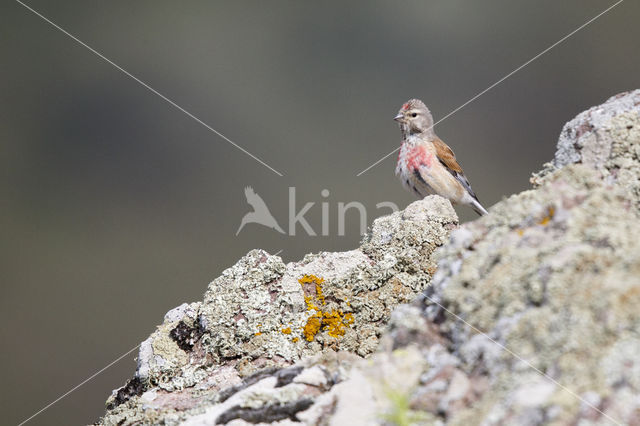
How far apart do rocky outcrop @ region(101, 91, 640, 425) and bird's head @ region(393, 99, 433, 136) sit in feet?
18.1

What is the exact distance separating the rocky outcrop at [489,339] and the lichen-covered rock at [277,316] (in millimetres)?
14

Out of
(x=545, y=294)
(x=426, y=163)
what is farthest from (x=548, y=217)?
(x=426, y=163)

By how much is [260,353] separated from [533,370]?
233cm

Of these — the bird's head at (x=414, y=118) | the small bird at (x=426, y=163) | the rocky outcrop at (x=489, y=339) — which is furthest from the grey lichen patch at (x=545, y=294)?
the bird's head at (x=414, y=118)

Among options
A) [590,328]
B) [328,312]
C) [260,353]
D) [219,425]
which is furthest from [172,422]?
[590,328]

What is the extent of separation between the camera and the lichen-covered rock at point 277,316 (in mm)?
3900

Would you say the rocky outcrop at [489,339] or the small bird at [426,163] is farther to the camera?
the small bird at [426,163]

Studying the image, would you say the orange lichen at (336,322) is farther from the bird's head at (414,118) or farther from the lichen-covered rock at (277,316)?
the bird's head at (414,118)

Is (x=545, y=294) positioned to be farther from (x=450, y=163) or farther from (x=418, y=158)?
(x=450, y=163)

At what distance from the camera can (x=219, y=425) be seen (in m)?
2.61

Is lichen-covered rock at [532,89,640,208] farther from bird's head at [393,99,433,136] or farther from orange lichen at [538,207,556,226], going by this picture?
bird's head at [393,99,433,136]

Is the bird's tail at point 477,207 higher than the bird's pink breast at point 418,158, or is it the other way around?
the bird's pink breast at point 418,158

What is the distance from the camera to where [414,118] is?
366 inches

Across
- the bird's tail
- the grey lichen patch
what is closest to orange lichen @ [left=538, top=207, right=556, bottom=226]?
the grey lichen patch
